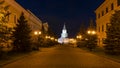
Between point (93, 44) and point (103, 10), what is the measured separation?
578 inches

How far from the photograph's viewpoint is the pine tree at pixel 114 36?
34406mm

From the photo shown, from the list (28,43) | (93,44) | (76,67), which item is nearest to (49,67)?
(76,67)

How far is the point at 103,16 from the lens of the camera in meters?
63.8

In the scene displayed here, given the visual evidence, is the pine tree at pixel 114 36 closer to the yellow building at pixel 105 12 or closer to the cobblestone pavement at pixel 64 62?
the cobblestone pavement at pixel 64 62

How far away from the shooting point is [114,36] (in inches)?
1363

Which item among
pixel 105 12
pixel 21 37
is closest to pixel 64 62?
pixel 21 37

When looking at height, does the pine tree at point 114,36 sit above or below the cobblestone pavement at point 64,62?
above

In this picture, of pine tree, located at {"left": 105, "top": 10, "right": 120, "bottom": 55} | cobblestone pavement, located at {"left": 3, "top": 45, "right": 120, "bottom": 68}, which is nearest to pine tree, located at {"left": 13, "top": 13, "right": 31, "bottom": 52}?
cobblestone pavement, located at {"left": 3, "top": 45, "right": 120, "bottom": 68}

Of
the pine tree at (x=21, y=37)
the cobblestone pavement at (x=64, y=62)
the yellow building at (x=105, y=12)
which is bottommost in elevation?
the cobblestone pavement at (x=64, y=62)

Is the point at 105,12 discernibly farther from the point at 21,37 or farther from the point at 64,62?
the point at 64,62

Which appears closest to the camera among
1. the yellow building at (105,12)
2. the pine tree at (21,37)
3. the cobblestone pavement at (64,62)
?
the cobblestone pavement at (64,62)

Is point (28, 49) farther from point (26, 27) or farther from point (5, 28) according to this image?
point (5, 28)

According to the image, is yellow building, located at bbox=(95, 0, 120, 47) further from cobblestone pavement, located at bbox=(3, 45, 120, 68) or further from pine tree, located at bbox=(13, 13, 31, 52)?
cobblestone pavement, located at bbox=(3, 45, 120, 68)

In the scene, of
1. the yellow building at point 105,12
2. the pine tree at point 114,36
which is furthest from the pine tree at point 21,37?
the yellow building at point 105,12
